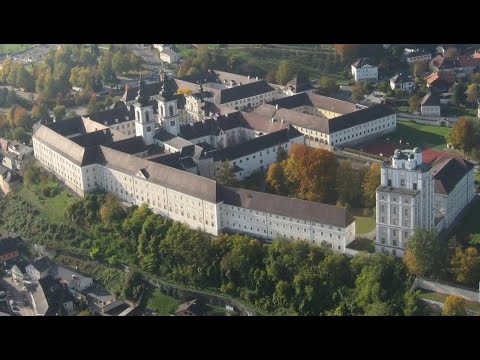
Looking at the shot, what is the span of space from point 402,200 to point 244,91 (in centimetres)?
2177

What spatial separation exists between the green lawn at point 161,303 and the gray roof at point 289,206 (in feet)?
15.0

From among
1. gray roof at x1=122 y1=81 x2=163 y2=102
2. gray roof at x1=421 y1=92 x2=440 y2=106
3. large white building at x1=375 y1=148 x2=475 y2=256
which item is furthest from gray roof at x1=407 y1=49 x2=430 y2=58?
large white building at x1=375 y1=148 x2=475 y2=256

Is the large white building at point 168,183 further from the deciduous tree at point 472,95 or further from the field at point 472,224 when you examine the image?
the deciduous tree at point 472,95

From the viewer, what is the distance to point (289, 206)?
33.9 meters

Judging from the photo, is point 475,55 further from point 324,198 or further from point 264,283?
point 264,283

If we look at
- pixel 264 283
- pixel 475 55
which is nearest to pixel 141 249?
pixel 264 283

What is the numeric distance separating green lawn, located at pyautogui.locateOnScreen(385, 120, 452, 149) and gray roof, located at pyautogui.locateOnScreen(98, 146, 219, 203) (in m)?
14.2

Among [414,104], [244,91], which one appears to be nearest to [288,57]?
[244,91]

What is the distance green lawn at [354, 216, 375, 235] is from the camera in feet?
113

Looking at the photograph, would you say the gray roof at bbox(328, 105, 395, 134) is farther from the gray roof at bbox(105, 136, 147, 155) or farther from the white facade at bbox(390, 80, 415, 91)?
the gray roof at bbox(105, 136, 147, 155)

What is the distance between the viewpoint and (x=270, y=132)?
4397 cm

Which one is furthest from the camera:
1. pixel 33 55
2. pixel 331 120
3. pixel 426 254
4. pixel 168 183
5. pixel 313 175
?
pixel 33 55

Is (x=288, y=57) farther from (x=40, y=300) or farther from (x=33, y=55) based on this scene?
(x=40, y=300)

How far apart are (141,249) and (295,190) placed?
7079mm
